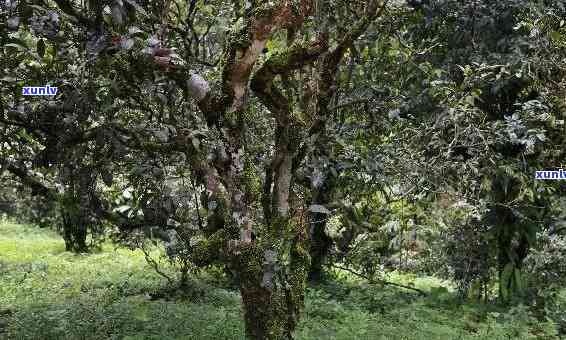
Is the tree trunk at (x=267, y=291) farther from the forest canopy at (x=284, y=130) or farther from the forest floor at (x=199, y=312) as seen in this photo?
the forest floor at (x=199, y=312)

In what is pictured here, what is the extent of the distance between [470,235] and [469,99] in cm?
321

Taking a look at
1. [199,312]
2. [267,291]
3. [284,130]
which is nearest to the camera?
[267,291]

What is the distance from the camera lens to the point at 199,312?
692 cm

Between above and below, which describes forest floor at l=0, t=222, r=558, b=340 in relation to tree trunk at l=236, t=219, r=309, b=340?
below

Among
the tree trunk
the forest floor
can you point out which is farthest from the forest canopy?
the forest floor

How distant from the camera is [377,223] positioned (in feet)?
27.7

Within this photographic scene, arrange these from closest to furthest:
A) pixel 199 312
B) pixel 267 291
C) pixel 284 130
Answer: pixel 267 291, pixel 284 130, pixel 199 312

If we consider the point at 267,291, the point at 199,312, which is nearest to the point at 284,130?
the point at 267,291

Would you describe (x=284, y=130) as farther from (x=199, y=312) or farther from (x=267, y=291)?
(x=199, y=312)

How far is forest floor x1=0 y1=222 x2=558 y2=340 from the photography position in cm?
617

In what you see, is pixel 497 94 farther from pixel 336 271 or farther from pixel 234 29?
pixel 234 29

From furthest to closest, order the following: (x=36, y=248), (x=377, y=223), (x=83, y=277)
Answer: (x=36, y=248) → (x=83, y=277) → (x=377, y=223)

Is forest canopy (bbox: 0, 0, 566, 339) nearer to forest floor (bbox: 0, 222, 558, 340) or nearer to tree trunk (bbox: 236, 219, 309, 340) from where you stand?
tree trunk (bbox: 236, 219, 309, 340)

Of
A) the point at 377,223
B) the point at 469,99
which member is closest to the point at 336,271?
the point at 377,223
